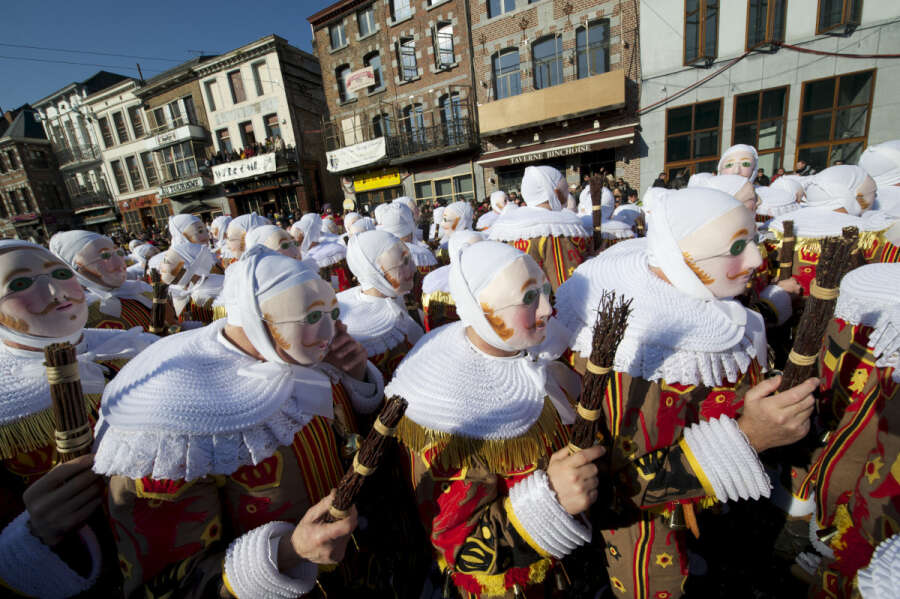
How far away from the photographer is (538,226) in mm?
4094

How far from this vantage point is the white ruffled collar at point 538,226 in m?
4.07

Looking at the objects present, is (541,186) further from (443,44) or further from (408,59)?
(408,59)

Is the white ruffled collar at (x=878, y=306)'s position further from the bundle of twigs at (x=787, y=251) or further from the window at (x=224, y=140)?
the window at (x=224, y=140)

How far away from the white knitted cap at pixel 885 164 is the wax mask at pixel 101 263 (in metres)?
7.98

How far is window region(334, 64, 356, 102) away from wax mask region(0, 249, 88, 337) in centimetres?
2257

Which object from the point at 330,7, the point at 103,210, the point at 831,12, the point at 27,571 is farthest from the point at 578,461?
the point at 103,210

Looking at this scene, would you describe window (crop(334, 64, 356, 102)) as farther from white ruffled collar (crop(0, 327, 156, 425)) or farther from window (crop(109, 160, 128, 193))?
white ruffled collar (crop(0, 327, 156, 425))

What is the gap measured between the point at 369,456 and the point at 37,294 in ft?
6.11

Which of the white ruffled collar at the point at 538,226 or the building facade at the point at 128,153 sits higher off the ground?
the building facade at the point at 128,153

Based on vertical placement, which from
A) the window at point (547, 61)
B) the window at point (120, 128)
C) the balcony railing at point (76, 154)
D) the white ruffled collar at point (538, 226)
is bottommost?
the white ruffled collar at point (538, 226)

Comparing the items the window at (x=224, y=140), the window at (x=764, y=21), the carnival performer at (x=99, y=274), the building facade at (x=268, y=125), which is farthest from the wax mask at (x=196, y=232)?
the window at (x=224, y=140)

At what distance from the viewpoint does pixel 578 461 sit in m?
1.39

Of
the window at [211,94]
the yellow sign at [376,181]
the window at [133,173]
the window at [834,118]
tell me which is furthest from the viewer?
the window at [133,173]

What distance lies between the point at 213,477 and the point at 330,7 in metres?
25.4
